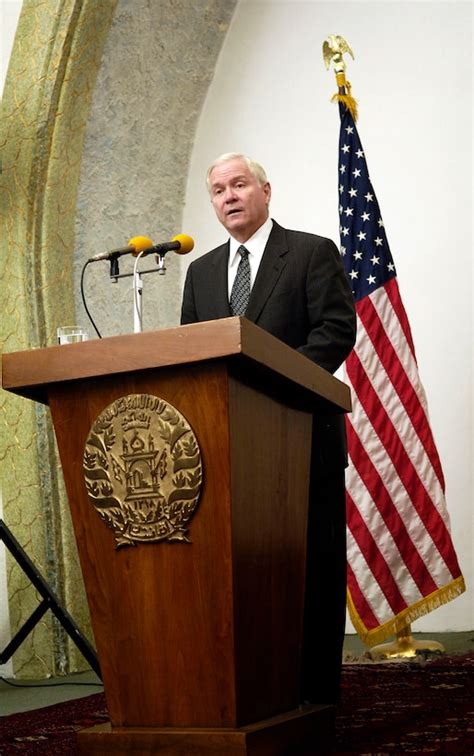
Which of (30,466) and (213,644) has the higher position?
(30,466)

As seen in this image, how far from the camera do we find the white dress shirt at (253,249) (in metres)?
3.15

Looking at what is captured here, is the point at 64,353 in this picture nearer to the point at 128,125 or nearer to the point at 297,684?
the point at 297,684

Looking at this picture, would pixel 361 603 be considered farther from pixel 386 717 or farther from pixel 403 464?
pixel 386 717

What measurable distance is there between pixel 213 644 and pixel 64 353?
69 cm

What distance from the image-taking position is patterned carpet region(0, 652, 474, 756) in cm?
243

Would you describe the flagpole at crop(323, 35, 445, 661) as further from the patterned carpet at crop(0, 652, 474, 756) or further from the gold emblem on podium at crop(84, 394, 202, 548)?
the gold emblem on podium at crop(84, 394, 202, 548)

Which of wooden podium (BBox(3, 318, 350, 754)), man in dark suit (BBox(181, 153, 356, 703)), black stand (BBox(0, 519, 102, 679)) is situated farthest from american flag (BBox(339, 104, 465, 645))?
wooden podium (BBox(3, 318, 350, 754))

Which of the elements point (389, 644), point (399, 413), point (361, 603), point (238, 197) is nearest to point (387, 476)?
point (399, 413)

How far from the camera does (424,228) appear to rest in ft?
18.6

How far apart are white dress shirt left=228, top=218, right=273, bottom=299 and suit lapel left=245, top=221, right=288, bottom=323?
35 millimetres

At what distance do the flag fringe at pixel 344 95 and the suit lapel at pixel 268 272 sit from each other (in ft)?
7.17

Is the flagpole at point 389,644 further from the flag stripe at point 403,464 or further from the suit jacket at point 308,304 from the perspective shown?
the suit jacket at point 308,304

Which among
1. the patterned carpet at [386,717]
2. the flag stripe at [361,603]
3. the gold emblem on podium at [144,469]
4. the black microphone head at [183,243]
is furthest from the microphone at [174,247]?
the flag stripe at [361,603]

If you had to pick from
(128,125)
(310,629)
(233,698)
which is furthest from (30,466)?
(233,698)
